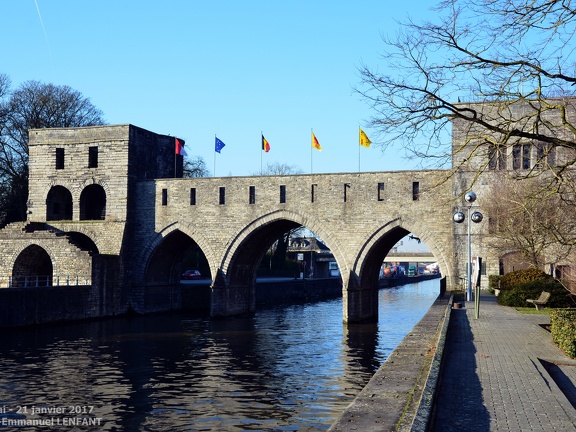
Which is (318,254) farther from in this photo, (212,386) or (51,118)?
(212,386)

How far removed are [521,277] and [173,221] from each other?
61.0 ft

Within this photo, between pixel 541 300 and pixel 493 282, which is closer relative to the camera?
pixel 541 300

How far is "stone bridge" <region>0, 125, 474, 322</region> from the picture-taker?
120 ft

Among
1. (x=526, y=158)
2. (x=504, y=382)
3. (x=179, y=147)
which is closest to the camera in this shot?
(x=504, y=382)

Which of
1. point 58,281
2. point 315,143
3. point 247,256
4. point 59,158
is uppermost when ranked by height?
point 315,143

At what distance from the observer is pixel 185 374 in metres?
20.4

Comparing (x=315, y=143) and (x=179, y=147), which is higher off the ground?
(x=179, y=147)

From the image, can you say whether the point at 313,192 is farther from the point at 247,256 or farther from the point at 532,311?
the point at 532,311

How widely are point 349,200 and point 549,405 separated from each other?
2749cm

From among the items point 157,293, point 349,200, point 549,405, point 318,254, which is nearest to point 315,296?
point 157,293

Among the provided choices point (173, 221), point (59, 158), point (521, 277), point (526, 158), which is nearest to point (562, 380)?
point (521, 277)

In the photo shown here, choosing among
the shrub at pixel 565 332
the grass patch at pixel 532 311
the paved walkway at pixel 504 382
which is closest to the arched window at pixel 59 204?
the grass patch at pixel 532 311

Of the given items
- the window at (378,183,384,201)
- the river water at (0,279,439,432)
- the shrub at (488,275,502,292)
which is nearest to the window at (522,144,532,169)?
the shrub at (488,275,502,292)

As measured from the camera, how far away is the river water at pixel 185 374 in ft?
48.8
